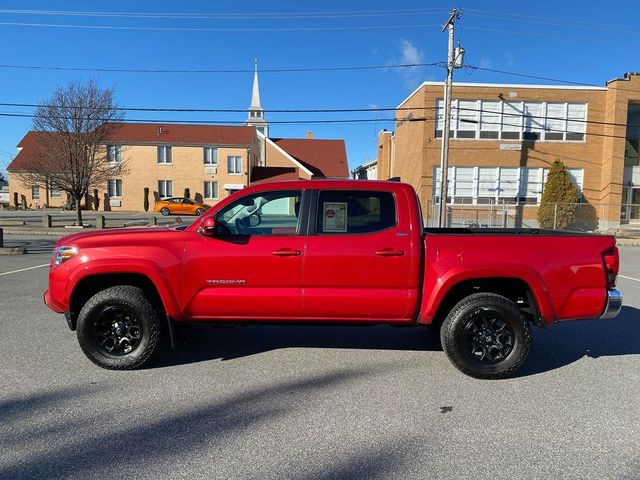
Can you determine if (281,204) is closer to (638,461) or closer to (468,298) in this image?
(468,298)

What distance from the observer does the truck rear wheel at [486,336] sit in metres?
4.24

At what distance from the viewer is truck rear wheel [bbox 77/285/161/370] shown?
14.1 ft

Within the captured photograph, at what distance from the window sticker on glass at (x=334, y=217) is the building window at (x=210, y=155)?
4140 centimetres

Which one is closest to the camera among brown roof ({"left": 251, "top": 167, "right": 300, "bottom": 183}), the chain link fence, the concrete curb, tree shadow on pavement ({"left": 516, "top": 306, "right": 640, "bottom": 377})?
tree shadow on pavement ({"left": 516, "top": 306, "right": 640, "bottom": 377})

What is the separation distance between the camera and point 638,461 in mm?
2908

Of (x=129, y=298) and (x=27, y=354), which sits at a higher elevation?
(x=129, y=298)

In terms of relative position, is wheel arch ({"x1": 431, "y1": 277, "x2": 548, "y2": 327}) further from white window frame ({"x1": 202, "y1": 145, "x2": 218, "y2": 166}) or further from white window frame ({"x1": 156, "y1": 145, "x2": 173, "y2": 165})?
white window frame ({"x1": 156, "y1": 145, "x2": 173, "y2": 165})

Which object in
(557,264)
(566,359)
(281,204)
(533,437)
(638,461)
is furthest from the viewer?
(566,359)

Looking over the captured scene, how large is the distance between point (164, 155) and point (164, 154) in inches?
3.8

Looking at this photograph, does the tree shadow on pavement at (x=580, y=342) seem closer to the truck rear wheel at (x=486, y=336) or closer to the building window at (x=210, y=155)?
the truck rear wheel at (x=486, y=336)

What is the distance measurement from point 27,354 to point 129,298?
1506 mm

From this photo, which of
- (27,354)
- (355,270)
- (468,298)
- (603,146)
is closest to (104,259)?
(27,354)

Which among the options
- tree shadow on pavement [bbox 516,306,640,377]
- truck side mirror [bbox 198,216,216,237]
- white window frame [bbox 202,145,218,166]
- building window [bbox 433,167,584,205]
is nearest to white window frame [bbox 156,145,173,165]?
white window frame [bbox 202,145,218,166]

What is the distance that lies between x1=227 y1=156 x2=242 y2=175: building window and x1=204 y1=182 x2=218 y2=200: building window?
1.95 meters
